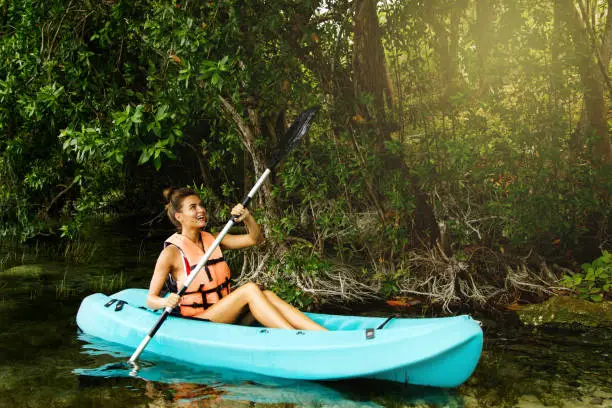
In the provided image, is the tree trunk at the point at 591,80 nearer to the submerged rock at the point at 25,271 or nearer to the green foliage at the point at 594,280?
the green foliage at the point at 594,280

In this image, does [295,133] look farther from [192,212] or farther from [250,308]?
[250,308]

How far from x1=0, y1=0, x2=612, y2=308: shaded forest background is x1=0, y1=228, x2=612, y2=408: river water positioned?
787 millimetres

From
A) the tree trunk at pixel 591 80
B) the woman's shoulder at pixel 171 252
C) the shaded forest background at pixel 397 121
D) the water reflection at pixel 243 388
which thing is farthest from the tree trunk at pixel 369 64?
the water reflection at pixel 243 388

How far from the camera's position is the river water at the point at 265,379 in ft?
10.9

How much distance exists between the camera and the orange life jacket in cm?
409

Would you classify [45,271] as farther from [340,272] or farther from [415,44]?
[415,44]

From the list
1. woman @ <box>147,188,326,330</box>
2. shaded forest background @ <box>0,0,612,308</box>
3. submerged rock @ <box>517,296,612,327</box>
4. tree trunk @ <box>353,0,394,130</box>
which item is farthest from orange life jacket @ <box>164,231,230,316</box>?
submerged rock @ <box>517,296,612,327</box>

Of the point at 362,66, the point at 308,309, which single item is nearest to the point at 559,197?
the point at 362,66

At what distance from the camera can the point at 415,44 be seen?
5.14 metres

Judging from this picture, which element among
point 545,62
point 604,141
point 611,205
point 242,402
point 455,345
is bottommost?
point 242,402

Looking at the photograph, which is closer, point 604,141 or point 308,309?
point 308,309

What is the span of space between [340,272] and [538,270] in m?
1.75

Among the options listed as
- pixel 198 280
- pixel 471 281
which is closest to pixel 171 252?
pixel 198 280

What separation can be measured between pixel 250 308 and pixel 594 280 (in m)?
2.90
